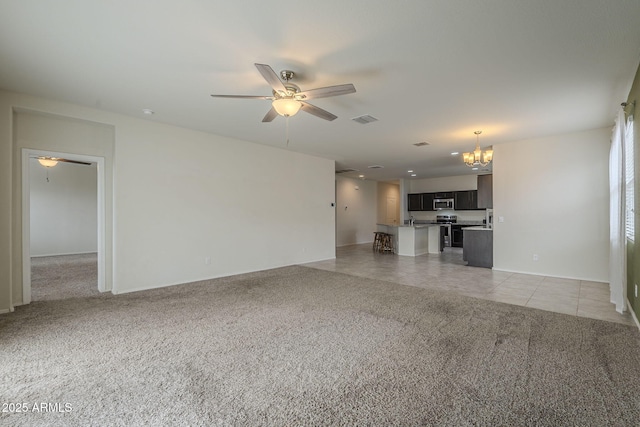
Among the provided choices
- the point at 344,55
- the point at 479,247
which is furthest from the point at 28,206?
the point at 479,247

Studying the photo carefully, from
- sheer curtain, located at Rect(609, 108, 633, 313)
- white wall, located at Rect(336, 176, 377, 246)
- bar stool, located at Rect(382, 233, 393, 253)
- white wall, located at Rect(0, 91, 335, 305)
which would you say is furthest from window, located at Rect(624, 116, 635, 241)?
white wall, located at Rect(336, 176, 377, 246)

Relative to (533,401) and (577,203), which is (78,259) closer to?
(533,401)

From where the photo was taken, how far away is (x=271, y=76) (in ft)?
8.04

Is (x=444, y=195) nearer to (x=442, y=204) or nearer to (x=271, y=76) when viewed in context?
(x=442, y=204)

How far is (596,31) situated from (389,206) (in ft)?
36.5

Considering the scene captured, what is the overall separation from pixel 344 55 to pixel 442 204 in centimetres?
946

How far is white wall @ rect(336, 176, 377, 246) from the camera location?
34.9 feet

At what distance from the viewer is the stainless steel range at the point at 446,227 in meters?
9.62

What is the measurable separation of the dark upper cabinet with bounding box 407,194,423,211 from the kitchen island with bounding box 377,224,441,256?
275cm

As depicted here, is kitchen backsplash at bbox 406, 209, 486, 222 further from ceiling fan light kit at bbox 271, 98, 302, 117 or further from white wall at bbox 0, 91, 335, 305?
ceiling fan light kit at bbox 271, 98, 302, 117

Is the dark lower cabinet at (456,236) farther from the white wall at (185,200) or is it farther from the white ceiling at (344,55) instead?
the white ceiling at (344,55)

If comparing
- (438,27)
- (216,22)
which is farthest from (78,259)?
(438,27)

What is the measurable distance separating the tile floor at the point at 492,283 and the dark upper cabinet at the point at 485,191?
1.56 m

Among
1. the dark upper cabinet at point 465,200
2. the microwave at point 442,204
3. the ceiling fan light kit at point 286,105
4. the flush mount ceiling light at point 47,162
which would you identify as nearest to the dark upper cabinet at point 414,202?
the microwave at point 442,204
